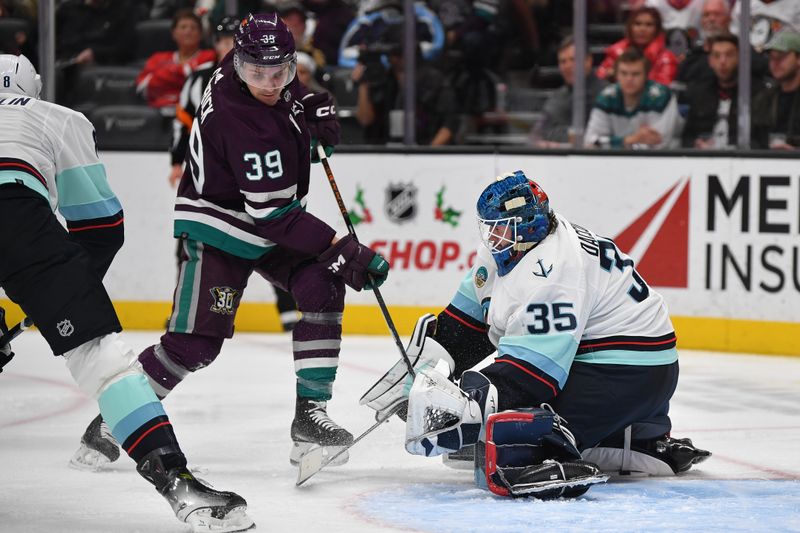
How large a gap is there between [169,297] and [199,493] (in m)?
3.85

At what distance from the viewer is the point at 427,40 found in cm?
670

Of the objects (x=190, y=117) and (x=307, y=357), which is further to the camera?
(x=190, y=117)

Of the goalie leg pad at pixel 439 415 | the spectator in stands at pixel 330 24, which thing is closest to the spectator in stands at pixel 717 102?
the spectator in stands at pixel 330 24

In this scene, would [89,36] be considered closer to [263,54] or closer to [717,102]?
[717,102]

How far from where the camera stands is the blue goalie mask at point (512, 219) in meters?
A: 3.39

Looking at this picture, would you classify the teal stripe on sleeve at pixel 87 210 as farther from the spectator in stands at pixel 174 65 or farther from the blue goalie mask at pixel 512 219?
the spectator in stands at pixel 174 65

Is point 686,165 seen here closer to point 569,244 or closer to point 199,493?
point 569,244

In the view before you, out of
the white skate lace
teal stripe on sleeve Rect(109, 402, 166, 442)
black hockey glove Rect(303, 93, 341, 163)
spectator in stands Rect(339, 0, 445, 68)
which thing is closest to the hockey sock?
teal stripe on sleeve Rect(109, 402, 166, 442)

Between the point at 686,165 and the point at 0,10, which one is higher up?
the point at 0,10

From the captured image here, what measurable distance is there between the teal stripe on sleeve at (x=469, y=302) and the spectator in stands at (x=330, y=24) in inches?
133

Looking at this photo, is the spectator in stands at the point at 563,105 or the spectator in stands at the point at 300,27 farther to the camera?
the spectator in stands at the point at 300,27

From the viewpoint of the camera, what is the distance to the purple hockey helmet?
144 inches

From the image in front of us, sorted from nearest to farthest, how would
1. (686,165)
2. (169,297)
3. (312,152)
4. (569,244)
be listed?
(569,244) < (312,152) < (686,165) < (169,297)

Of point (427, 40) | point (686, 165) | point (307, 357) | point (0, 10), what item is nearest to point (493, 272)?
point (307, 357)
